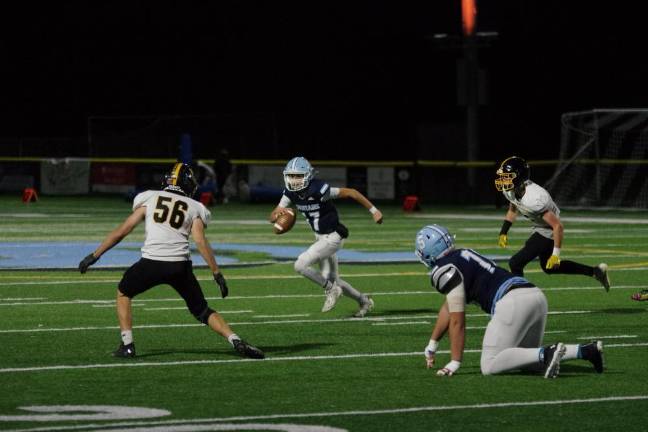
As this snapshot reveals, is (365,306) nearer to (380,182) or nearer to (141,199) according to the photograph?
(141,199)

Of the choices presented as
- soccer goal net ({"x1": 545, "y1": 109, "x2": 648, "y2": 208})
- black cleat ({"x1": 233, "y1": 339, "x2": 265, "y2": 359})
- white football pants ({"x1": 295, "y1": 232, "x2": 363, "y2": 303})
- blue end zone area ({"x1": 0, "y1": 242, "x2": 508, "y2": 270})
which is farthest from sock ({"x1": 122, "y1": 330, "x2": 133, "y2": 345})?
soccer goal net ({"x1": 545, "y1": 109, "x2": 648, "y2": 208})

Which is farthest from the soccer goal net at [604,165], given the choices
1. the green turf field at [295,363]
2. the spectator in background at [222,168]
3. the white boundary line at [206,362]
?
the white boundary line at [206,362]

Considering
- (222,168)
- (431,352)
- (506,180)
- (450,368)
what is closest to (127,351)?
(431,352)

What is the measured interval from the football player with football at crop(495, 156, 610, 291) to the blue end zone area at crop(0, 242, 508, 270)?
7.31 m

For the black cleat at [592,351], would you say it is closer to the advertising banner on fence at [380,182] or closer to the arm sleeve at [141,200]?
the arm sleeve at [141,200]

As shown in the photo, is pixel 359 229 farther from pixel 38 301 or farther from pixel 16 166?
pixel 16 166

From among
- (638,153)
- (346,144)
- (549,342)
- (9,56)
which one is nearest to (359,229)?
(638,153)

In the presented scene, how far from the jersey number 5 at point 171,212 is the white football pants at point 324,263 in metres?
3.74

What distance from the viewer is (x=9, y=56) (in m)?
67.8

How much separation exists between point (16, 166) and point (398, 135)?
17.2m

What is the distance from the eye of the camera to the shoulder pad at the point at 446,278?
10961 mm

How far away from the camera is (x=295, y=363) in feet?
40.0

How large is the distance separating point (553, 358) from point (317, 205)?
5683mm

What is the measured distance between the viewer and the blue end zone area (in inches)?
897
